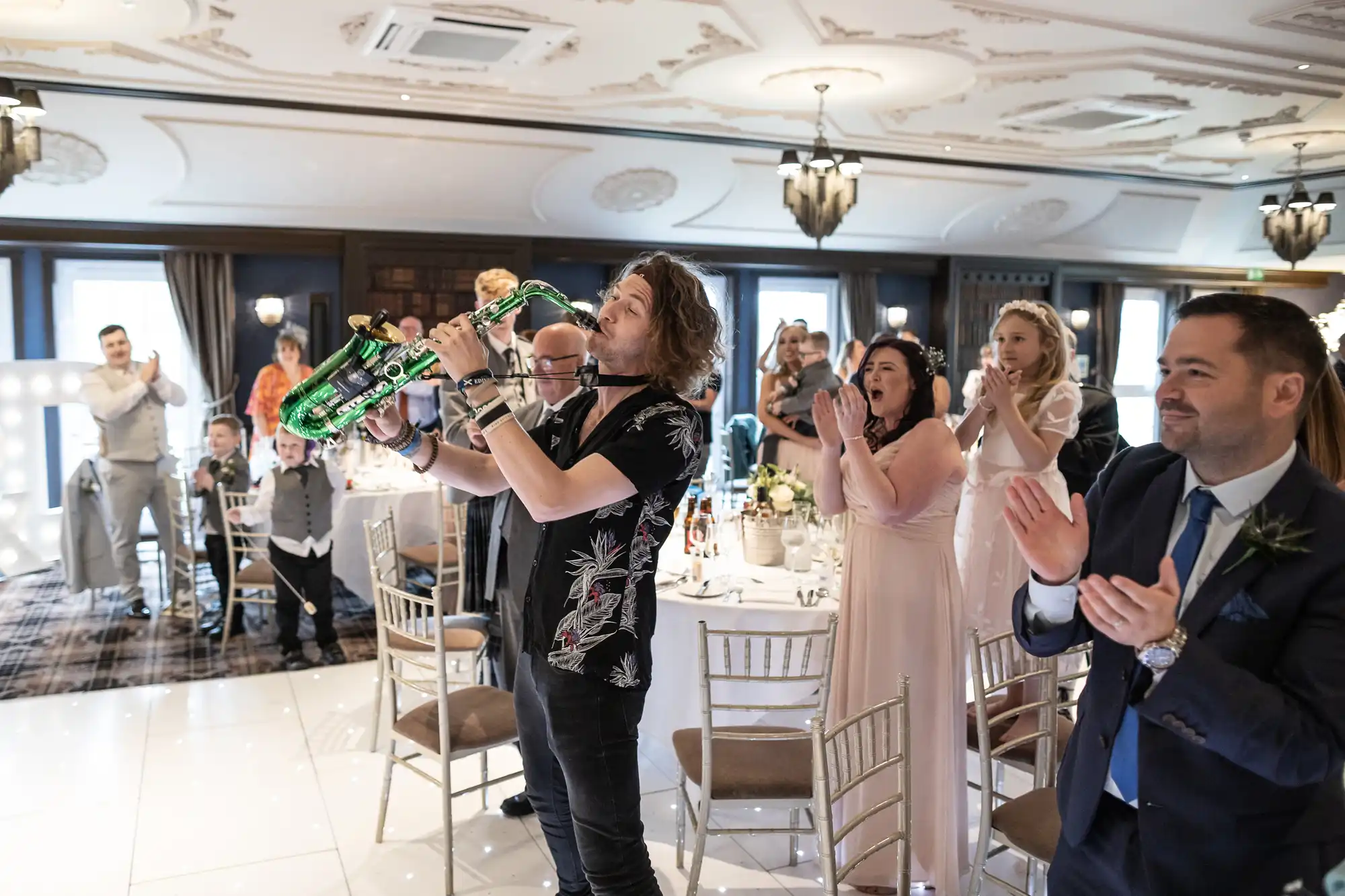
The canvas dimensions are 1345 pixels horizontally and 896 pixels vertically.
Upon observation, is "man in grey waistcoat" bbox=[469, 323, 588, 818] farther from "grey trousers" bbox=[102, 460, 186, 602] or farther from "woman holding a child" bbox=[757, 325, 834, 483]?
"grey trousers" bbox=[102, 460, 186, 602]

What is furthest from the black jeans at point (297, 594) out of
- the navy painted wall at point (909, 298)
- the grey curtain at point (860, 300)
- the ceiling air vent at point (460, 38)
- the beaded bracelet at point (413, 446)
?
the navy painted wall at point (909, 298)

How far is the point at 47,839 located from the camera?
10.9ft

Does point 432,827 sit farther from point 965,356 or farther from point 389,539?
point 965,356

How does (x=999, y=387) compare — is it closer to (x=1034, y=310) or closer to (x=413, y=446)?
(x=1034, y=310)

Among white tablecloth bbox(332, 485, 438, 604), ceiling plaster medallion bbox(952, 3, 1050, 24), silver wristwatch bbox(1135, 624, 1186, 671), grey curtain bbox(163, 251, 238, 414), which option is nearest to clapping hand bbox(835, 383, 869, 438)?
silver wristwatch bbox(1135, 624, 1186, 671)

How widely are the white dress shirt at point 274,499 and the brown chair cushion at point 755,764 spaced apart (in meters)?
2.67

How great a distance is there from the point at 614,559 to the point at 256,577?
395 cm

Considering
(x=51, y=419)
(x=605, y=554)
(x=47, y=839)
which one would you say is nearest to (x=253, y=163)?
(x=51, y=419)

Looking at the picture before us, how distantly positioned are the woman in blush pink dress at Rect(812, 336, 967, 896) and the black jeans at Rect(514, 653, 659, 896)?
3.39 feet

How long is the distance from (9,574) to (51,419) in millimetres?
2381

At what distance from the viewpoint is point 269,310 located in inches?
338

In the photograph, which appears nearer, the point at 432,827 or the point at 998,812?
the point at 998,812

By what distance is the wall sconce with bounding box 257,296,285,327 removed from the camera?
8578 mm

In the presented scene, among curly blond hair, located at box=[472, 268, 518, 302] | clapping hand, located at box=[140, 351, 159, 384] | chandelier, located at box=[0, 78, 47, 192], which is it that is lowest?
clapping hand, located at box=[140, 351, 159, 384]
